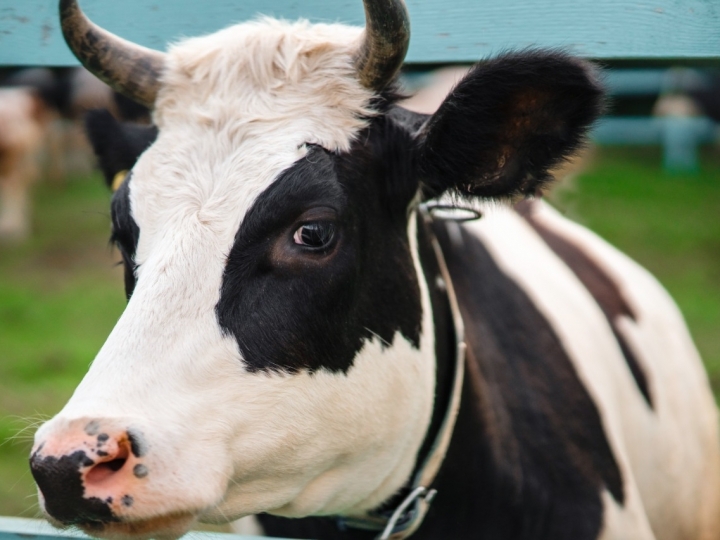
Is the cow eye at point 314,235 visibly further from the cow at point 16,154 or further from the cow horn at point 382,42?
the cow at point 16,154

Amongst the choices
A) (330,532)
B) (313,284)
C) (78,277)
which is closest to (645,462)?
(330,532)

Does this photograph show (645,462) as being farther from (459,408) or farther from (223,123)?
(223,123)

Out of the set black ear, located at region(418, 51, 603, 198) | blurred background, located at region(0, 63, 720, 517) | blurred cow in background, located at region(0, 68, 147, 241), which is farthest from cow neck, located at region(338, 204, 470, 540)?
blurred cow in background, located at region(0, 68, 147, 241)

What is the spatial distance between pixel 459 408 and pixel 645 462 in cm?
106

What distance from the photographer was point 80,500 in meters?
1.58

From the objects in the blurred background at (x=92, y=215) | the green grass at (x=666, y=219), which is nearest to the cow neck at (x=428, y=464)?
the blurred background at (x=92, y=215)

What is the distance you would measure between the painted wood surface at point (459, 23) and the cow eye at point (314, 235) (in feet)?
1.84

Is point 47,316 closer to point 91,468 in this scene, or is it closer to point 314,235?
point 314,235

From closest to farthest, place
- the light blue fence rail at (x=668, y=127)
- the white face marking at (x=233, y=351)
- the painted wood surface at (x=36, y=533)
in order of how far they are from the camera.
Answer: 1. the white face marking at (x=233, y=351)
2. the painted wood surface at (x=36, y=533)
3. the light blue fence rail at (x=668, y=127)

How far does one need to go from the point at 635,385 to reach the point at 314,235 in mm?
1700

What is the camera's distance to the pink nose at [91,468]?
1554mm

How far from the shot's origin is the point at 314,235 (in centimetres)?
187

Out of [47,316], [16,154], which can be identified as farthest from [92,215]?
[47,316]

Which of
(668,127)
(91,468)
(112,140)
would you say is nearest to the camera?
(91,468)
